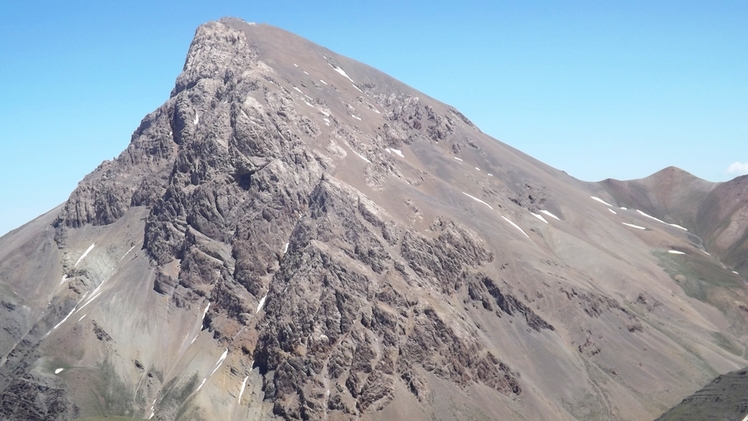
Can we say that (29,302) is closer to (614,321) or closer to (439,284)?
(439,284)

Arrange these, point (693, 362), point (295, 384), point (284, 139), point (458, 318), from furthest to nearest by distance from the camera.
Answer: point (284, 139) → point (693, 362) → point (458, 318) → point (295, 384)

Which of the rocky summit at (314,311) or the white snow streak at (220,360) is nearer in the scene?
the rocky summit at (314,311)

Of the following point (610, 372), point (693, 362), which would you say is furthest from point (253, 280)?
point (693, 362)

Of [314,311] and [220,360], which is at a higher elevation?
[314,311]

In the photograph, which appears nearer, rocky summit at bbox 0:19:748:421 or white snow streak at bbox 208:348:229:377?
rocky summit at bbox 0:19:748:421

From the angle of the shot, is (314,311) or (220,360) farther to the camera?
(220,360)

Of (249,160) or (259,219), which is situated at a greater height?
(249,160)

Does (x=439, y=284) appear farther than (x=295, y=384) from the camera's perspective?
Yes

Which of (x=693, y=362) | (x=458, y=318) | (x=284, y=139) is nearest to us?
(x=458, y=318)
